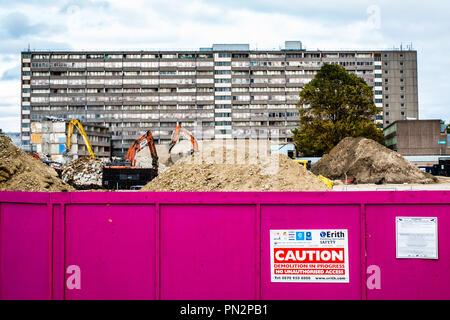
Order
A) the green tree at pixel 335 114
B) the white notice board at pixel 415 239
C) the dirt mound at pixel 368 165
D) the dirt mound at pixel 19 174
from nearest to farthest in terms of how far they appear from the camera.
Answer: the white notice board at pixel 415 239 < the dirt mound at pixel 19 174 < the dirt mound at pixel 368 165 < the green tree at pixel 335 114

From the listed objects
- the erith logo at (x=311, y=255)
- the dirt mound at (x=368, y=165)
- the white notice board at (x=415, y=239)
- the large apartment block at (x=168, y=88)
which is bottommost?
the erith logo at (x=311, y=255)

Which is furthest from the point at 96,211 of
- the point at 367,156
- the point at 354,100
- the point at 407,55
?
the point at 407,55

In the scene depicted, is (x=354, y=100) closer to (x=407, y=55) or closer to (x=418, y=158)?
(x=418, y=158)

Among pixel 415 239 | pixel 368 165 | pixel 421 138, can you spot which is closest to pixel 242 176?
pixel 415 239

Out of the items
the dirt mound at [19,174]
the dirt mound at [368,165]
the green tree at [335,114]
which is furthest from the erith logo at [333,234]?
the green tree at [335,114]

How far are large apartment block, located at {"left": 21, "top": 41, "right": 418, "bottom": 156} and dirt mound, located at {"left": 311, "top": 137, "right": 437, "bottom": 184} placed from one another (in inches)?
2731

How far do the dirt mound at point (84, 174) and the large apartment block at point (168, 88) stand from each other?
2865 inches

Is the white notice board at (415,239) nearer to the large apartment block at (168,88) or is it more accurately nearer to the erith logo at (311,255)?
the erith logo at (311,255)

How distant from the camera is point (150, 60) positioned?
109m

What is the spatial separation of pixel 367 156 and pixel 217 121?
7498 centimetres

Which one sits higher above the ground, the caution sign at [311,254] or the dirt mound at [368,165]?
the dirt mound at [368,165]

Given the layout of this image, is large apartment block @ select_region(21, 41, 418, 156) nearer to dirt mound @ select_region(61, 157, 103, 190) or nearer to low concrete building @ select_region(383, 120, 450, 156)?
low concrete building @ select_region(383, 120, 450, 156)

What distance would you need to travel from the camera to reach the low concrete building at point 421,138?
242 feet

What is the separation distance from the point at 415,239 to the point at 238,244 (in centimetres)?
245
